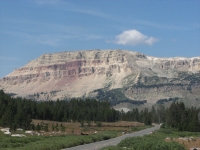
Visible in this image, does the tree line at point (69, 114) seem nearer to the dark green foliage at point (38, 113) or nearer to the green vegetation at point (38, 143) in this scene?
the dark green foliage at point (38, 113)

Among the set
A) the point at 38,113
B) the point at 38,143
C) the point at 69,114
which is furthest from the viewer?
the point at 69,114

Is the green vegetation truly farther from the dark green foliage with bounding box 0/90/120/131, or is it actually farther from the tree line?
the tree line

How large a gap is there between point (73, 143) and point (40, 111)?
334 ft

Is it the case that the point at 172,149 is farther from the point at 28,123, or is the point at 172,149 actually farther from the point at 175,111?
the point at 175,111

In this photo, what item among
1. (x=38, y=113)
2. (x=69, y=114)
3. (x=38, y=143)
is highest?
(x=38, y=113)

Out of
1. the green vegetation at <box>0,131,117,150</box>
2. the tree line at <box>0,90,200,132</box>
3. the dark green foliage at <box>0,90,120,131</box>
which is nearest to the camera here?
the green vegetation at <box>0,131,117,150</box>

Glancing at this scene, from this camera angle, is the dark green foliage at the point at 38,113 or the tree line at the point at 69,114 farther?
the tree line at the point at 69,114

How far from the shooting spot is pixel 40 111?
Result: 160375 mm

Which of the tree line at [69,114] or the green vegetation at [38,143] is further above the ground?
the tree line at [69,114]

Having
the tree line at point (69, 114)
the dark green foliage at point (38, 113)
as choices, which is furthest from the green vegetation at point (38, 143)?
the tree line at point (69, 114)

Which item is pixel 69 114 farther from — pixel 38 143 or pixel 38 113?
pixel 38 143

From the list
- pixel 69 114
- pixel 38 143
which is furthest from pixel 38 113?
pixel 38 143

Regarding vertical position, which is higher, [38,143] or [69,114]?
[69,114]

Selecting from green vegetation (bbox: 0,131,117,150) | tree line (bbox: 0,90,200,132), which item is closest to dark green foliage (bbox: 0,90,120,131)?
tree line (bbox: 0,90,200,132)
